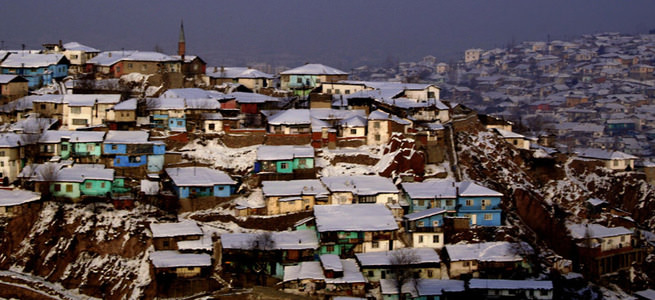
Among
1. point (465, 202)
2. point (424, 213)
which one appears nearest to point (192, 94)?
point (424, 213)

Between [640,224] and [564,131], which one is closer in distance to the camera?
[640,224]

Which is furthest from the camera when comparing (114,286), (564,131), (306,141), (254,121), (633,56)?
(633,56)

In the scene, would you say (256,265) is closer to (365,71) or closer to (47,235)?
(47,235)

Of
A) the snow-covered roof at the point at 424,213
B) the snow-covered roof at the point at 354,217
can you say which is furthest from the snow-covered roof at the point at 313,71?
the snow-covered roof at the point at 424,213

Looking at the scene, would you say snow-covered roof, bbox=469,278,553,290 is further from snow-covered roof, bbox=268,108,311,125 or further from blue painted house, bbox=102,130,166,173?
blue painted house, bbox=102,130,166,173

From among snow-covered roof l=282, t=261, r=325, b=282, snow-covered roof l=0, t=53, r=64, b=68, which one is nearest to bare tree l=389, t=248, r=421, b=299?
snow-covered roof l=282, t=261, r=325, b=282

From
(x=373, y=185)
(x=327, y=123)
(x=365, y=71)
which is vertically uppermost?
(x=365, y=71)

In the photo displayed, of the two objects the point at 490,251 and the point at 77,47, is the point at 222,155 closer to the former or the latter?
the point at 490,251

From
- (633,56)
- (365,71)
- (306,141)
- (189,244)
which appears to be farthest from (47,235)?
(633,56)
